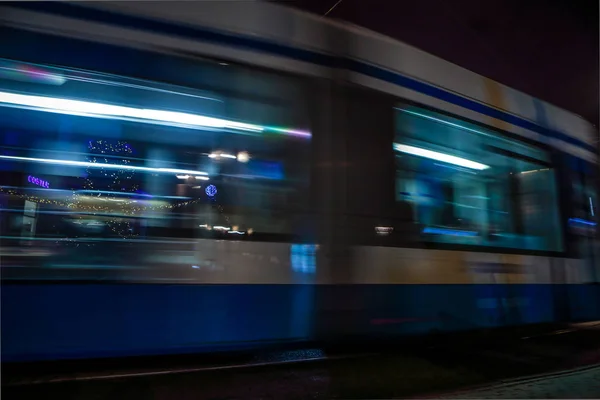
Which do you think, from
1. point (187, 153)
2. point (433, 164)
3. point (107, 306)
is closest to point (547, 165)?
point (433, 164)

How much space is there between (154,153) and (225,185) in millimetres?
589

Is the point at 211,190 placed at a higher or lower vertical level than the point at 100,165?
lower

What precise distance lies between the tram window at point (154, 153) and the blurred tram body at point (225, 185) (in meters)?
0.01

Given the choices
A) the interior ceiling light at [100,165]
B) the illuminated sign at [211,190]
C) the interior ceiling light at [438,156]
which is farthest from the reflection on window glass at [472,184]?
the interior ceiling light at [100,165]

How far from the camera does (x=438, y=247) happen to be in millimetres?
3955

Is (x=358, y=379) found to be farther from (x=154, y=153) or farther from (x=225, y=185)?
(x=154, y=153)

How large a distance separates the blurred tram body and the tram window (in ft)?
0.04

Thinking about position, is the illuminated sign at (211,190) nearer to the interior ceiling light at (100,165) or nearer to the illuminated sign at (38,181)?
the interior ceiling light at (100,165)

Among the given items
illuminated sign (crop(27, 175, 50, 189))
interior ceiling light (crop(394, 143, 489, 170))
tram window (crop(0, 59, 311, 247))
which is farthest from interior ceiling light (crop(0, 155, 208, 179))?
interior ceiling light (crop(394, 143, 489, 170))

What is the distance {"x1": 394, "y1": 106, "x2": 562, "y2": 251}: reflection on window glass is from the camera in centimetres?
396

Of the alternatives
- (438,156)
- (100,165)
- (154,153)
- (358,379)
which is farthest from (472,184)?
(100,165)

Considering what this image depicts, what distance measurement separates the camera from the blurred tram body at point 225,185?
2848 millimetres

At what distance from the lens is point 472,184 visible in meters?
4.35

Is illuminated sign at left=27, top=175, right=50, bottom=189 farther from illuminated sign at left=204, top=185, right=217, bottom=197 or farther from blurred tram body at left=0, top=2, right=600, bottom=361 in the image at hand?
illuminated sign at left=204, top=185, right=217, bottom=197
